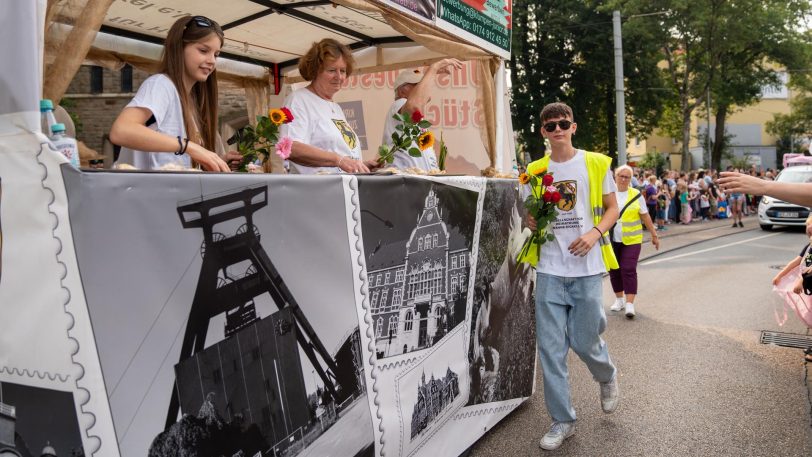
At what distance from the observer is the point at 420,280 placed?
11.0 feet

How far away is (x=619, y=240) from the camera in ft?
26.7

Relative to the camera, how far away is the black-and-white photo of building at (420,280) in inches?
119

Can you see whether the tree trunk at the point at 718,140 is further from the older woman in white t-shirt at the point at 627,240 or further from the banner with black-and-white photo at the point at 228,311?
the banner with black-and-white photo at the point at 228,311

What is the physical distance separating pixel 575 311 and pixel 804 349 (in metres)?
3.51

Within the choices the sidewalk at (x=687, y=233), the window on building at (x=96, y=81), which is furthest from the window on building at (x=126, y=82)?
the sidewalk at (x=687, y=233)

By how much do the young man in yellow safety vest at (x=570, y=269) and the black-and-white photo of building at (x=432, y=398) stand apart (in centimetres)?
69

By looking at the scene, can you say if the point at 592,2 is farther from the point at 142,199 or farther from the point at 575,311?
the point at 142,199

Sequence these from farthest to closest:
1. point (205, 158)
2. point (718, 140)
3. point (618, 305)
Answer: point (718, 140), point (618, 305), point (205, 158)

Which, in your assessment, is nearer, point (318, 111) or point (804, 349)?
point (318, 111)

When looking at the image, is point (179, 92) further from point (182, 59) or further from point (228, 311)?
point (228, 311)

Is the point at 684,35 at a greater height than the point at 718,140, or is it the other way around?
the point at 684,35

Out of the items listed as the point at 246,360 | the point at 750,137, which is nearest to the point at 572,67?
the point at 246,360

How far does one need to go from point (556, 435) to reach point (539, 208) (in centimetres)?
133

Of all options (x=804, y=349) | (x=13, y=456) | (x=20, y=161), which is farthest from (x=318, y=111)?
(x=804, y=349)
